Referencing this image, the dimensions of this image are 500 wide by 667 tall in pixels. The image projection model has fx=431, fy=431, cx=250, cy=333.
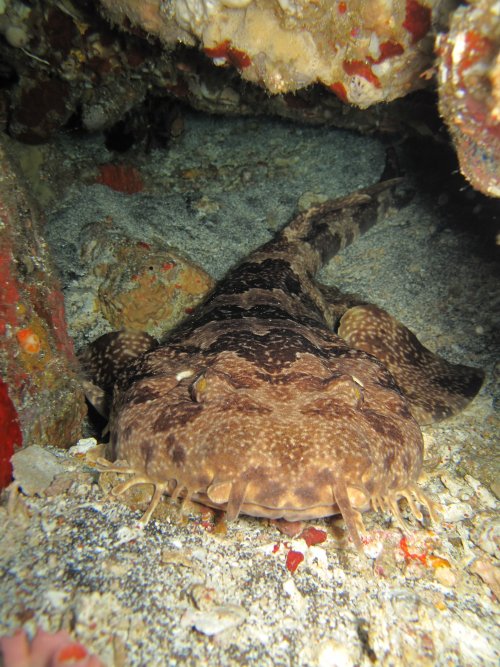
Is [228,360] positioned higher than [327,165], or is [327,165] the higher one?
[327,165]

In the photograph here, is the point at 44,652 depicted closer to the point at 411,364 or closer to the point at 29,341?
the point at 29,341

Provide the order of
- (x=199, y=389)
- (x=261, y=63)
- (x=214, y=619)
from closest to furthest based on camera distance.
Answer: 1. (x=214, y=619)
2. (x=199, y=389)
3. (x=261, y=63)

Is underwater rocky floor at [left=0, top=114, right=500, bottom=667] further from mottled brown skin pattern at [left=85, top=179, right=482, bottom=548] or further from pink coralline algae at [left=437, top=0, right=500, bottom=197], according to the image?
pink coralline algae at [left=437, top=0, right=500, bottom=197]

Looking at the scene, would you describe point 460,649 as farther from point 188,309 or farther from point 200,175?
point 200,175

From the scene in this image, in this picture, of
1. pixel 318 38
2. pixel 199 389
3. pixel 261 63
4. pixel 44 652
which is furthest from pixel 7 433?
pixel 318 38

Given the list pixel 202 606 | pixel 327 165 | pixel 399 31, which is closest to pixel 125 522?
pixel 202 606

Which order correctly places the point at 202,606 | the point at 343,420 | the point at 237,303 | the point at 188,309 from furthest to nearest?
1. the point at 188,309
2. the point at 237,303
3. the point at 343,420
4. the point at 202,606

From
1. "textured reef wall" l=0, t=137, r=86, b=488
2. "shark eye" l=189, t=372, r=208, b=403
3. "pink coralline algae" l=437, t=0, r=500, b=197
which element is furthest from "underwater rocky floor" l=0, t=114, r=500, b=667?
"pink coralline algae" l=437, t=0, r=500, b=197
